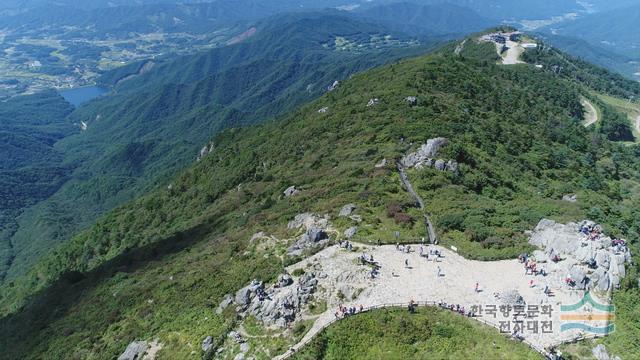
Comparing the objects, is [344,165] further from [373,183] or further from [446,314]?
[446,314]

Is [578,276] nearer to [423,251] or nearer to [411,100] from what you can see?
[423,251]

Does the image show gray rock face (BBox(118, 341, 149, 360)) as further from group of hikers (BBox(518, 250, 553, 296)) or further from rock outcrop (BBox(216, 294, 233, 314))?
group of hikers (BBox(518, 250, 553, 296))

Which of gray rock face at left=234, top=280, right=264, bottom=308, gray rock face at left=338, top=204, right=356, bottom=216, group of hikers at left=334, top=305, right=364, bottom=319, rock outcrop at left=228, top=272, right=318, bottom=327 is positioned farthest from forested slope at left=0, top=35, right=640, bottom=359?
group of hikers at left=334, top=305, right=364, bottom=319

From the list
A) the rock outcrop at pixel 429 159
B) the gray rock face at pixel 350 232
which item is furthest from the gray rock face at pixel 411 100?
the gray rock face at pixel 350 232

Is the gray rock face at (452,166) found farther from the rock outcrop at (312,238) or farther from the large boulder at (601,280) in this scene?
the large boulder at (601,280)

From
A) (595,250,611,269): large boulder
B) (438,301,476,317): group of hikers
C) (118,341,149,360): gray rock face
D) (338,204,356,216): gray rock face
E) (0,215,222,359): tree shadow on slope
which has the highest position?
(595,250,611,269): large boulder

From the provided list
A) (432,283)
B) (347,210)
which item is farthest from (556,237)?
(347,210)
